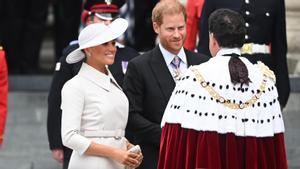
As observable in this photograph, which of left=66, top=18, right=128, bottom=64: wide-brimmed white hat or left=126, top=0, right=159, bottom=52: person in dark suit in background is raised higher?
left=66, top=18, right=128, bottom=64: wide-brimmed white hat

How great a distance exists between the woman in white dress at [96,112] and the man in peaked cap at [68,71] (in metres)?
1.01

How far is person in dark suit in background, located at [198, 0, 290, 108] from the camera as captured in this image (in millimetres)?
8656

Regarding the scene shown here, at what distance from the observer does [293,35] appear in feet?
40.2

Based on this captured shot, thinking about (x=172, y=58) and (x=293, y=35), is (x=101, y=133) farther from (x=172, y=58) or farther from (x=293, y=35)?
(x=293, y=35)

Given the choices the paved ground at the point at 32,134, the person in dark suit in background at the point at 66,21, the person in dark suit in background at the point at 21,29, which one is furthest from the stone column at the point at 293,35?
the person in dark suit in background at the point at 21,29

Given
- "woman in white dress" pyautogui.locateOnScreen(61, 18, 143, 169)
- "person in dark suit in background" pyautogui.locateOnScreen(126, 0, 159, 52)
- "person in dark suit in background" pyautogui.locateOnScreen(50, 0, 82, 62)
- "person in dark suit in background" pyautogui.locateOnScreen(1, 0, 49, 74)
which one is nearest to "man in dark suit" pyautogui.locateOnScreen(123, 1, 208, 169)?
"woman in white dress" pyautogui.locateOnScreen(61, 18, 143, 169)

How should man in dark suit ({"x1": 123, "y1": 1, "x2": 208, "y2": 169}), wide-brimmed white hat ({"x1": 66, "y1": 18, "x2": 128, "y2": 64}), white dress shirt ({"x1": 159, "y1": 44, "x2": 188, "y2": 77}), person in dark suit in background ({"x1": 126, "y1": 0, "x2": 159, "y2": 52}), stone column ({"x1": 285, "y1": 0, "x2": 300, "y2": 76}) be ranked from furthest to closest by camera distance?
person in dark suit in background ({"x1": 126, "y1": 0, "x2": 159, "y2": 52}) → stone column ({"x1": 285, "y1": 0, "x2": 300, "y2": 76}) → white dress shirt ({"x1": 159, "y1": 44, "x2": 188, "y2": 77}) → man in dark suit ({"x1": 123, "y1": 1, "x2": 208, "y2": 169}) → wide-brimmed white hat ({"x1": 66, "y1": 18, "x2": 128, "y2": 64})

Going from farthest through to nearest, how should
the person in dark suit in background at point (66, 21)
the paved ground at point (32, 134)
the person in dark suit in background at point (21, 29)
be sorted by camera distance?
the person in dark suit in background at point (66, 21)
the person in dark suit in background at point (21, 29)
the paved ground at point (32, 134)

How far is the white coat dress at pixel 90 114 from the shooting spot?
22.9 feet

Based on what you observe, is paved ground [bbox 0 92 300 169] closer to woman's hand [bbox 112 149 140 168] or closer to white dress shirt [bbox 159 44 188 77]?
white dress shirt [bbox 159 44 188 77]

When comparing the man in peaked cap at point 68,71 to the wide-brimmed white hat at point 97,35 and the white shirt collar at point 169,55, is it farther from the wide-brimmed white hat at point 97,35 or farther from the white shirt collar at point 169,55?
the wide-brimmed white hat at point 97,35

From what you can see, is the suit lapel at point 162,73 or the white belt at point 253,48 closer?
the suit lapel at point 162,73

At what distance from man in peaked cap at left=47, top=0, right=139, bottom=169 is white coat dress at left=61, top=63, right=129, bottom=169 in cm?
103

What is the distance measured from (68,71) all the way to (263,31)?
54.0 inches
